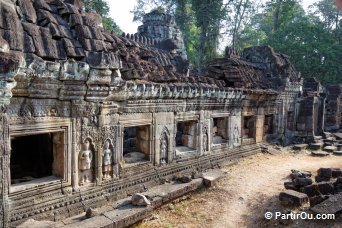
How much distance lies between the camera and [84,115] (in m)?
5.59

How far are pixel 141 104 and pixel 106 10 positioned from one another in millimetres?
17027

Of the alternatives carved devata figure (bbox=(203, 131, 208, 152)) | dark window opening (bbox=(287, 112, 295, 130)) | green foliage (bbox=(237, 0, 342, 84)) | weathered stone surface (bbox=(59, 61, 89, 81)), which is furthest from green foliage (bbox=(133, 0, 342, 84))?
weathered stone surface (bbox=(59, 61, 89, 81))

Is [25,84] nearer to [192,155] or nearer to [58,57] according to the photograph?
[58,57]

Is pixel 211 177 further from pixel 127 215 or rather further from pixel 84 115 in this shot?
pixel 84 115

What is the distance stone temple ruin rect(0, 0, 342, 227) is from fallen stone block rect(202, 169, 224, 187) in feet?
1.40

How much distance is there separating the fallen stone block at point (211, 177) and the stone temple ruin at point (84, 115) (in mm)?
427

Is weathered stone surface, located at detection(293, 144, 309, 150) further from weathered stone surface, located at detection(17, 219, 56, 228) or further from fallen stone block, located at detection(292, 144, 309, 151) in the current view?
weathered stone surface, located at detection(17, 219, 56, 228)

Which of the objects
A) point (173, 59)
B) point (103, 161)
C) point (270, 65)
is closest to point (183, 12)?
point (270, 65)

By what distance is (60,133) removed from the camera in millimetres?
5398

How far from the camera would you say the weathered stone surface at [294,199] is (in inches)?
246

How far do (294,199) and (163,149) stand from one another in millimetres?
3362

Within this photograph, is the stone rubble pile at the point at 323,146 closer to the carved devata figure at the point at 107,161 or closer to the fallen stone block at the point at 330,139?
the fallen stone block at the point at 330,139

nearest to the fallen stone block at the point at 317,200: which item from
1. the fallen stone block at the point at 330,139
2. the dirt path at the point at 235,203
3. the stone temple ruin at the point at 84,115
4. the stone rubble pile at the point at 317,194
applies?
the stone rubble pile at the point at 317,194

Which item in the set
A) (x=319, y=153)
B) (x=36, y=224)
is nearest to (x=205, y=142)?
(x=36, y=224)
